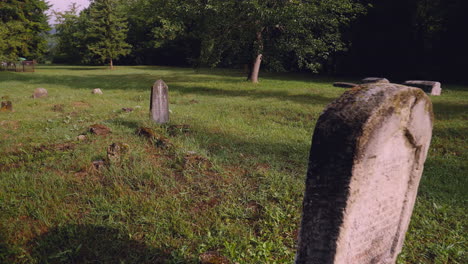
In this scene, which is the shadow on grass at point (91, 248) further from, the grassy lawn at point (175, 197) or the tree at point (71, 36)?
the tree at point (71, 36)

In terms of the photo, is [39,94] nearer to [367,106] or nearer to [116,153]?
[116,153]

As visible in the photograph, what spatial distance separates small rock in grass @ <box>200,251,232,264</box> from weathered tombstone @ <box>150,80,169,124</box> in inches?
210

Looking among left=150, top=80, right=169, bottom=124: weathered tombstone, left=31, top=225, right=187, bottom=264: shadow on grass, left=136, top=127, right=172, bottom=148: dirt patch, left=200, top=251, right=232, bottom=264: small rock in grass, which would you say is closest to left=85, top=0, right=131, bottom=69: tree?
left=150, top=80, right=169, bottom=124: weathered tombstone

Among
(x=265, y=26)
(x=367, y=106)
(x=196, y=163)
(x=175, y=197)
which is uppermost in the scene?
(x=265, y=26)

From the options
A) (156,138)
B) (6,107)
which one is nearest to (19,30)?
(6,107)

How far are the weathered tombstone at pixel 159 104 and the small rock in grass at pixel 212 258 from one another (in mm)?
5339

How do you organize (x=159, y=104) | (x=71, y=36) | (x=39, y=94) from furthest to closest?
(x=71, y=36) < (x=39, y=94) < (x=159, y=104)

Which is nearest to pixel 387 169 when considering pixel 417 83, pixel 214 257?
pixel 214 257

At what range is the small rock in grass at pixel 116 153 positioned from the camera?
4534mm

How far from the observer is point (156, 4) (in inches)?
728

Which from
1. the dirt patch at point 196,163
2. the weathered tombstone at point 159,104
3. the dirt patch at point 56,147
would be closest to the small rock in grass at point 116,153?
the dirt patch at point 196,163

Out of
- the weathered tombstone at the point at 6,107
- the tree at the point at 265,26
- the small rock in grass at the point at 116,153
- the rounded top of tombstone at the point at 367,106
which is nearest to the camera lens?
the rounded top of tombstone at the point at 367,106

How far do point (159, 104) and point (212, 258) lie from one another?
Result: 555cm

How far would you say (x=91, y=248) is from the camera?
2820mm
